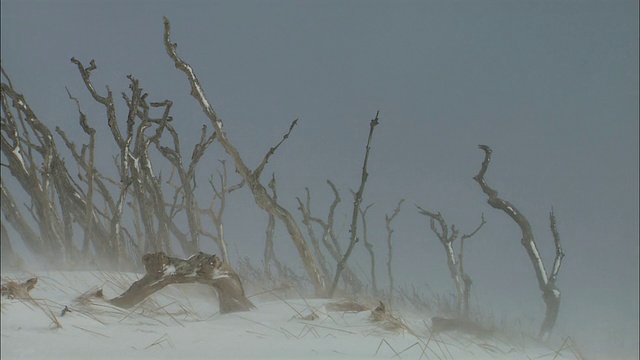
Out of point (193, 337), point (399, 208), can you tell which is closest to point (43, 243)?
point (193, 337)

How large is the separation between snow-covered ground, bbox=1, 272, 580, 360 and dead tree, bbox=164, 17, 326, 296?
147 cm

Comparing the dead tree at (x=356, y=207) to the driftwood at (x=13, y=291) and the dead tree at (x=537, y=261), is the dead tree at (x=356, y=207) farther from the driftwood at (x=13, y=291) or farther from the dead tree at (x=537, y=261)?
the driftwood at (x=13, y=291)

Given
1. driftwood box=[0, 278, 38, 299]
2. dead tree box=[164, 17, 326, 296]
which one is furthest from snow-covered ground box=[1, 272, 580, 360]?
dead tree box=[164, 17, 326, 296]

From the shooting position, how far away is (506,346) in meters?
4.72

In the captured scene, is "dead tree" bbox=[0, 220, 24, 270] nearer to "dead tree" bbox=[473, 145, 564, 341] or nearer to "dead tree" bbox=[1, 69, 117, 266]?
"dead tree" bbox=[1, 69, 117, 266]

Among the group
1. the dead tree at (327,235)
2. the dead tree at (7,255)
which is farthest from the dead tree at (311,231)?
the dead tree at (7,255)

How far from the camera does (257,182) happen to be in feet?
19.3

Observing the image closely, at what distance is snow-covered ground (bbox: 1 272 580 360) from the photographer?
2.54 metres

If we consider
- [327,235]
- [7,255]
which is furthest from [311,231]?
[7,255]

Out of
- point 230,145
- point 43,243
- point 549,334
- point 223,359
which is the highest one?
point 230,145

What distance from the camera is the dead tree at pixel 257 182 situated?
5578 millimetres

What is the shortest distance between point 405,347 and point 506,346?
1.75 m

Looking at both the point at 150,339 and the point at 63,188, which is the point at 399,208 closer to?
the point at 63,188

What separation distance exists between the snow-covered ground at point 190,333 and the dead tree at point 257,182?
1.47m
